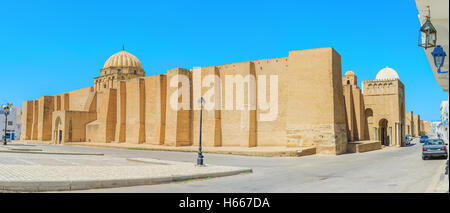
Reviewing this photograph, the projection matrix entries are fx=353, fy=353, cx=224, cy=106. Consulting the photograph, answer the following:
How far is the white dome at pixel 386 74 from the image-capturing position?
47.8 metres

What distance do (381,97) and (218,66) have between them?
18.1 m

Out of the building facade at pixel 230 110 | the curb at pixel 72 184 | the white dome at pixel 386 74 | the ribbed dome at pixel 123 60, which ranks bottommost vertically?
the curb at pixel 72 184

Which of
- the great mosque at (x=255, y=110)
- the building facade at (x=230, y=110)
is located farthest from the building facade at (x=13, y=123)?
the building facade at (x=230, y=110)

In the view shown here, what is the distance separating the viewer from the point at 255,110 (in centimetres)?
2791

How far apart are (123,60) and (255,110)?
31.4m

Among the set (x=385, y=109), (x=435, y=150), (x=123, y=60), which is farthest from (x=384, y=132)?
(x=123, y=60)

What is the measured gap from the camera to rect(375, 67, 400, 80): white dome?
4781 cm

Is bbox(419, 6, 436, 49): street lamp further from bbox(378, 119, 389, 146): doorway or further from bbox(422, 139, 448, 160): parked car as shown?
bbox(378, 119, 389, 146): doorway

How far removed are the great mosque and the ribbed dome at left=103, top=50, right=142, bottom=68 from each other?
7.21m

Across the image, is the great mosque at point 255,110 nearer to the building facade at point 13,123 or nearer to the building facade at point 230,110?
the building facade at point 230,110

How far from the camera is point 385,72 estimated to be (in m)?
48.6

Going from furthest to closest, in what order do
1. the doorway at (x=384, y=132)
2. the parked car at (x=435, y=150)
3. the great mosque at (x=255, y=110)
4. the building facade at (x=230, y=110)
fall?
1. the doorway at (x=384, y=132)
2. the great mosque at (x=255, y=110)
3. the building facade at (x=230, y=110)
4. the parked car at (x=435, y=150)

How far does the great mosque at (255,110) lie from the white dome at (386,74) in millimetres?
136
